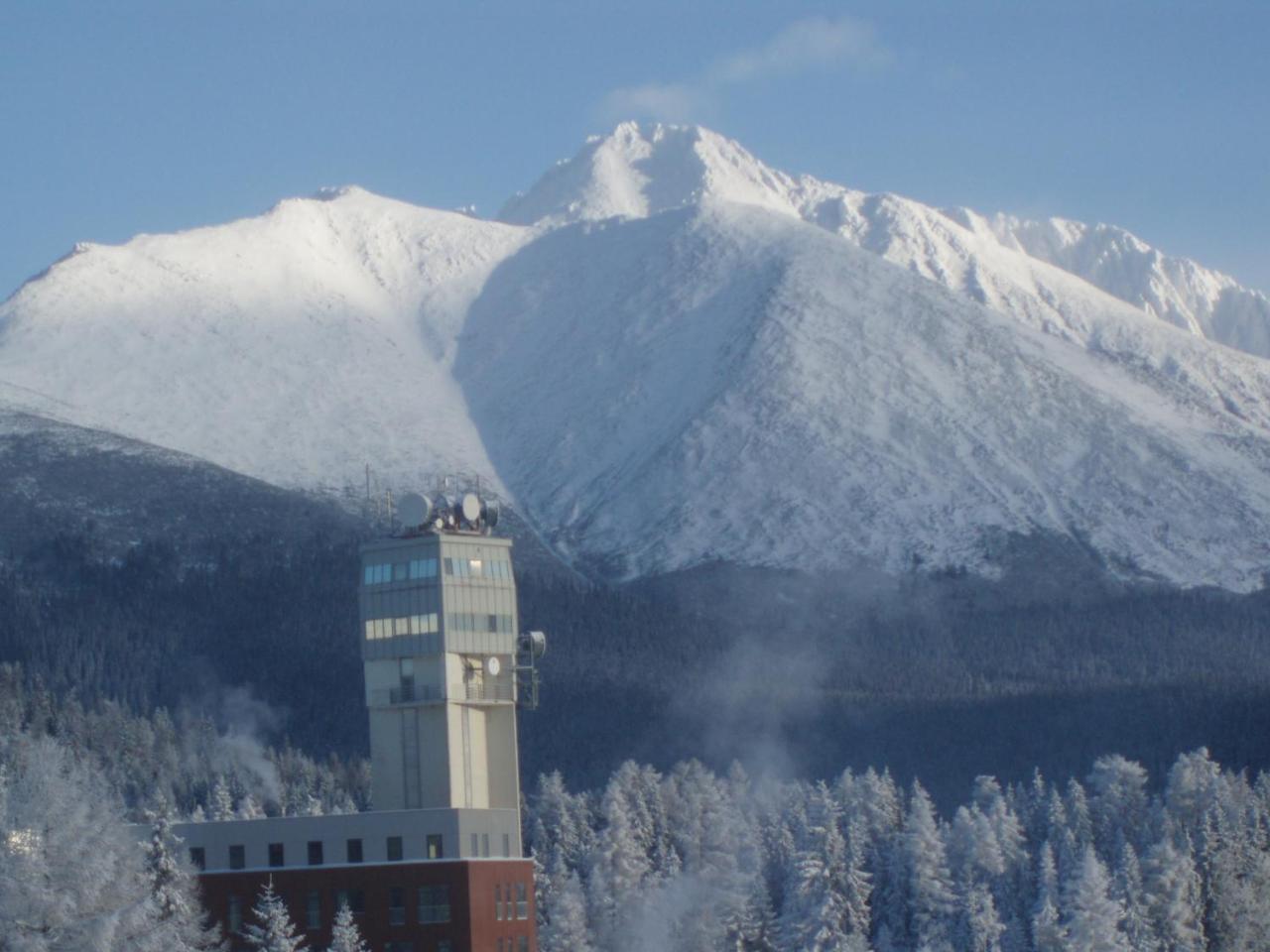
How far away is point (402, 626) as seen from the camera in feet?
450

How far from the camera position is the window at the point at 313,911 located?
12862 cm

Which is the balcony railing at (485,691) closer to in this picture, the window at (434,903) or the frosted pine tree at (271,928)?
the window at (434,903)

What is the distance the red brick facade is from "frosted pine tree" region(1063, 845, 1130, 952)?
45.2m

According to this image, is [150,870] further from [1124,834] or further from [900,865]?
[1124,834]

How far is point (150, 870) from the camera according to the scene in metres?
115

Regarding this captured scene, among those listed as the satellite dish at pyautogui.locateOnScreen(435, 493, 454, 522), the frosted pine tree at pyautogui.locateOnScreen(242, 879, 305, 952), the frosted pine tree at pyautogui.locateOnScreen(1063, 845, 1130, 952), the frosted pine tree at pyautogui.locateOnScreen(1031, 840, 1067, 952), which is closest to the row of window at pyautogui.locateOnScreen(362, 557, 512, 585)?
the satellite dish at pyautogui.locateOnScreen(435, 493, 454, 522)

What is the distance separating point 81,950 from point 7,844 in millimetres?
7122

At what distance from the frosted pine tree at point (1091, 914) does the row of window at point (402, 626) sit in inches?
1891

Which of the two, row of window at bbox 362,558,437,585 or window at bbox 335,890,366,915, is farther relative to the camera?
row of window at bbox 362,558,437,585

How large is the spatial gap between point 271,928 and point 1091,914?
60376mm

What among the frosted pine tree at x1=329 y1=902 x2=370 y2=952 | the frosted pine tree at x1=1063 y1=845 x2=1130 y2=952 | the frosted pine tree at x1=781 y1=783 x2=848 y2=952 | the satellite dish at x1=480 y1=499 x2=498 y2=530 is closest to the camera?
the frosted pine tree at x1=329 y1=902 x2=370 y2=952

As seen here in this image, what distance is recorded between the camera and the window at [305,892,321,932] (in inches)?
5064

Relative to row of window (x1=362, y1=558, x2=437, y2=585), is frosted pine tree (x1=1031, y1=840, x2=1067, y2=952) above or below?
below

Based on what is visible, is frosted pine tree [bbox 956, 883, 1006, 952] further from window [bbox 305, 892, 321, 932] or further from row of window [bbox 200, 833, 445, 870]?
window [bbox 305, 892, 321, 932]
